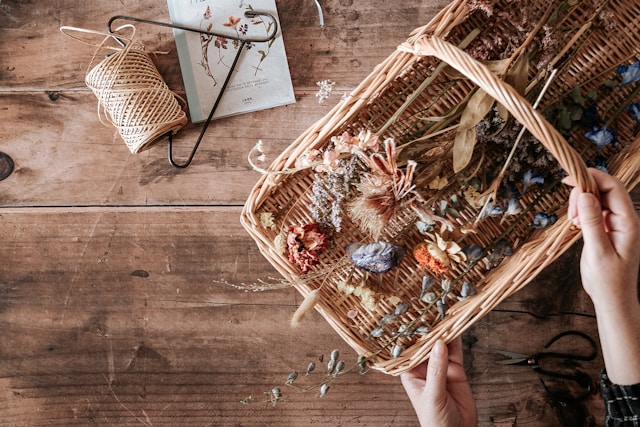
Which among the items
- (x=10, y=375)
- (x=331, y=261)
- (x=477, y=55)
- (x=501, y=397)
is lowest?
(x=10, y=375)

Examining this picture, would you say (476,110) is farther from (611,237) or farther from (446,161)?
(611,237)

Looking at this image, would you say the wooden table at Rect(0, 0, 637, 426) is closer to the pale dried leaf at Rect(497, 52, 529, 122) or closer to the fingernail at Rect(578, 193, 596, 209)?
the pale dried leaf at Rect(497, 52, 529, 122)

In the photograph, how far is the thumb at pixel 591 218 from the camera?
26.7 inches

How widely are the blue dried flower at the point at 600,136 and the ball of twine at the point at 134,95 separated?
2.44 feet

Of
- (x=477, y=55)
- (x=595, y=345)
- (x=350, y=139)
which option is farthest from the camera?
(x=595, y=345)

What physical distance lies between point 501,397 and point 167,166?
835mm

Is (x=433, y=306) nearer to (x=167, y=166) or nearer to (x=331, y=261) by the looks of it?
(x=331, y=261)

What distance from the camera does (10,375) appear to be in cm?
111

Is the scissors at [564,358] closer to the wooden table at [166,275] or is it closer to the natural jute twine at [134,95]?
the wooden table at [166,275]

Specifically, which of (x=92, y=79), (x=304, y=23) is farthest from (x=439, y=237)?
(x=92, y=79)

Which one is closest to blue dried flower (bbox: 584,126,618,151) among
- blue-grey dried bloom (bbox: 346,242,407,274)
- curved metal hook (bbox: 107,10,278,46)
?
blue-grey dried bloom (bbox: 346,242,407,274)

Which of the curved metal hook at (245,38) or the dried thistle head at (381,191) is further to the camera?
the curved metal hook at (245,38)

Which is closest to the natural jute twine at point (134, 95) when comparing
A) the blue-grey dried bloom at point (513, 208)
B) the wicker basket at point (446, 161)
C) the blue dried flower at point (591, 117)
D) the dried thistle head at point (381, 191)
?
the wicker basket at point (446, 161)

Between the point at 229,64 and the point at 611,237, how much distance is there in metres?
0.76
